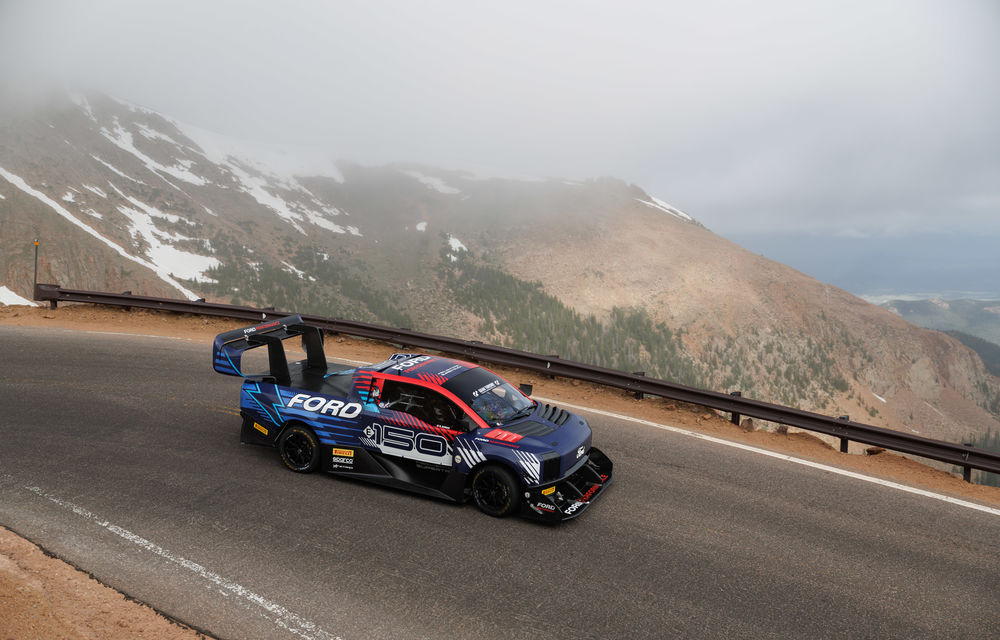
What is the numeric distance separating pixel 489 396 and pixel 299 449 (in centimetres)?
272

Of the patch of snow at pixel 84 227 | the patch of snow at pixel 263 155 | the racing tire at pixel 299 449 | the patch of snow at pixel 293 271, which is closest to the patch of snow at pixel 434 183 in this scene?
the patch of snow at pixel 263 155

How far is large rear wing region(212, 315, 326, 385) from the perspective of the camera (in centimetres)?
804

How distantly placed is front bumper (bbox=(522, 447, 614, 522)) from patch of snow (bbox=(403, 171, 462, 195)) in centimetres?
12271

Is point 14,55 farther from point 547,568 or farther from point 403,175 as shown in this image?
point 547,568

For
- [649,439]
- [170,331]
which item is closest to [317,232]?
[170,331]

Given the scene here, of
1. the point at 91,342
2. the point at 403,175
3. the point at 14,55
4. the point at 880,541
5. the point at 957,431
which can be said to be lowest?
the point at 957,431

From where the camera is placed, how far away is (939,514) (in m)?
7.67

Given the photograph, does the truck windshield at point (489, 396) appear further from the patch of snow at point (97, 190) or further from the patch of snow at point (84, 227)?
the patch of snow at point (97, 190)

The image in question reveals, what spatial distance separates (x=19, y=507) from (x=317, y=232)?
93201 millimetres

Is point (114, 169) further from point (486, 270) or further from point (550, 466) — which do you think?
point (550, 466)

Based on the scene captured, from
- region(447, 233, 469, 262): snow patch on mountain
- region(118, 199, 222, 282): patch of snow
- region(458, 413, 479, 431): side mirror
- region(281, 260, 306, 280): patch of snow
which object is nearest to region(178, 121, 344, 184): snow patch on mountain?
region(447, 233, 469, 262): snow patch on mountain

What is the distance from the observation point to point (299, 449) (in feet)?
25.8

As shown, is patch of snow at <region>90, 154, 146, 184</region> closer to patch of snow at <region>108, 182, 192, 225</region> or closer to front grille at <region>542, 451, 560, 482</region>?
patch of snow at <region>108, 182, 192, 225</region>

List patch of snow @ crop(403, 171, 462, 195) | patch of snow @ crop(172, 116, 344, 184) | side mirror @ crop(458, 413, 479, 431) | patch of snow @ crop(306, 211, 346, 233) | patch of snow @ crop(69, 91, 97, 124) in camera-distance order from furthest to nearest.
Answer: patch of snow @ crop(403, 171, 462, 195) → patch of snow @ crop(172, 116, 344, 184) → patch of snow @ crop(306, 211, 346, 233) → patch of snow @ crop(69, 91, 97, 124) → side mirror @ crop(458, 413, 479, 431)
